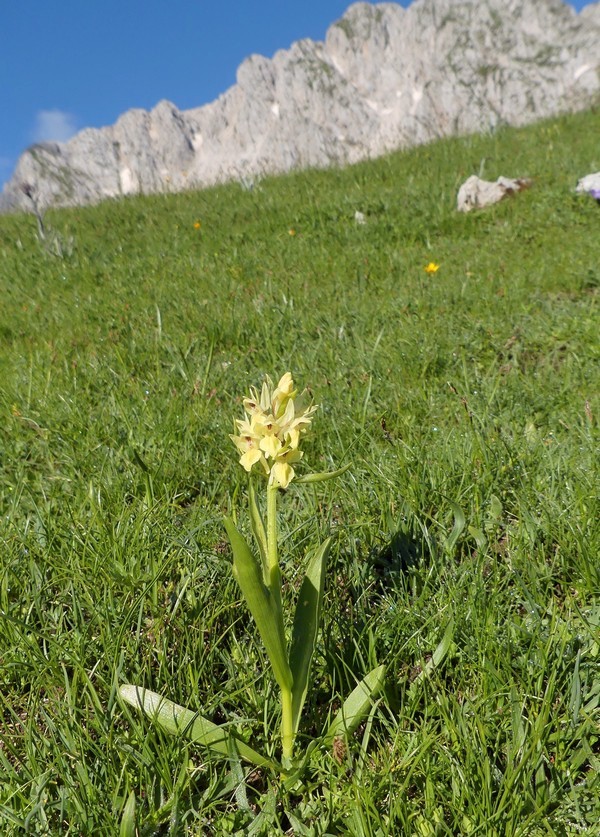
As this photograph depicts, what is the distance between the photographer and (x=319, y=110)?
174375 millimetres

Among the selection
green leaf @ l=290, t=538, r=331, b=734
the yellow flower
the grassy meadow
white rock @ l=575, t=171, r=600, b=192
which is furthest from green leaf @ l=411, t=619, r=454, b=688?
white rock @ l=575, t=171, r=600, b=192

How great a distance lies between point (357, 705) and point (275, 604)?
387mm

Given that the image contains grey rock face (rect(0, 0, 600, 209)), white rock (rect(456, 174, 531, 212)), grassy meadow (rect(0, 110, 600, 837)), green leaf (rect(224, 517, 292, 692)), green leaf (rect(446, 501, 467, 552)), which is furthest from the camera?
grey rock face (rect(0, 0, 600, 209))

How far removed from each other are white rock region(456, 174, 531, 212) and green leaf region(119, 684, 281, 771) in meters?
5.69

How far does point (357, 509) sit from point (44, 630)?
1.08 m

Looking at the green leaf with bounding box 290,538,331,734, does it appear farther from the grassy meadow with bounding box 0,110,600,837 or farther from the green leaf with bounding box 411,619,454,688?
the green leaf with bounding box 411,619,454,688

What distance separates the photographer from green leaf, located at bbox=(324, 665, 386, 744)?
1.42 m

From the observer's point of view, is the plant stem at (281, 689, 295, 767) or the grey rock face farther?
the grey rock face

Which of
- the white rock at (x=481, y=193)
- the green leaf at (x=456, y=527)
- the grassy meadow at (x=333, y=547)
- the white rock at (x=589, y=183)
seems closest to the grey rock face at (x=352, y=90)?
the white rock at (x=481, y=193)

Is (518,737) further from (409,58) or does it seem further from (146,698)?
(409,58)

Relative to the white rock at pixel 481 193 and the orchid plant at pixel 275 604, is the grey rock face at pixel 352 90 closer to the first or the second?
the white rock at pixel 481 193

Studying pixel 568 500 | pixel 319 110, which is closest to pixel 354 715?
pixel 568 500

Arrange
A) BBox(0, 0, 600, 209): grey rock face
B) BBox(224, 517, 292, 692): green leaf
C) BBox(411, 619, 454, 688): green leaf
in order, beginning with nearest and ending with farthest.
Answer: BBox(224, 517, 292, 692): green leaf → BBox(411, 619, 454, 688): green leaf → BBox(0, 0, 600, 209): grey rock face

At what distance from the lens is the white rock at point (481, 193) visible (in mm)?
6039
